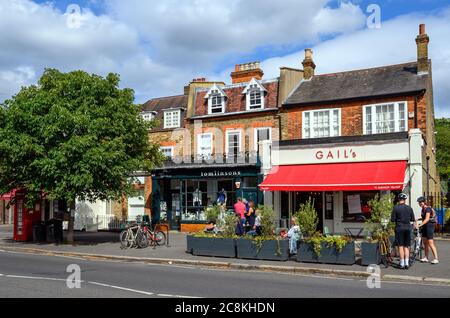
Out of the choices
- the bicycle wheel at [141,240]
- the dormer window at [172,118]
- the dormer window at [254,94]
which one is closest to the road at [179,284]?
the bicycle wheel at [141,240]

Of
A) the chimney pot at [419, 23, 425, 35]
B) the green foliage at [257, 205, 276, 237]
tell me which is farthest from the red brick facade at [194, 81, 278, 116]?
the green foliage at [257, 205, 276, 237]

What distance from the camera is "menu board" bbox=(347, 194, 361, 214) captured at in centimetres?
2439

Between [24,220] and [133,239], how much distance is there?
6.62m

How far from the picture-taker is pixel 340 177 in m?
22.7

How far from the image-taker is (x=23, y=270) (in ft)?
43.1

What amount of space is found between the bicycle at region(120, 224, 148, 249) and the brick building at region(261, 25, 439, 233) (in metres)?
6.92

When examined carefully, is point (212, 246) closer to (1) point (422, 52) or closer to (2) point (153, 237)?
(2) point (153, 237)

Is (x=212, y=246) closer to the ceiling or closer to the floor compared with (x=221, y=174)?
closer to the floor

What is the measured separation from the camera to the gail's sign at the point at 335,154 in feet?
78.3

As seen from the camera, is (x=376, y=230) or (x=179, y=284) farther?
(x=376, y=230)

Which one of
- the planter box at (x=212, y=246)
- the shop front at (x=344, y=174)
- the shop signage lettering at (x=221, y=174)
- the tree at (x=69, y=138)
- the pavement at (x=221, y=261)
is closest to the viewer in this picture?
the pavement at (x=221, y=261)

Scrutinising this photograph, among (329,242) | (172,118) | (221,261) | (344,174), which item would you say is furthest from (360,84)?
(221,261)

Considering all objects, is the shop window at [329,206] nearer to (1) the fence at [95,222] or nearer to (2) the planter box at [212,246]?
(2) the planter box at [212,246]

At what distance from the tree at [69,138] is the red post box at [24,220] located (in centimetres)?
117
